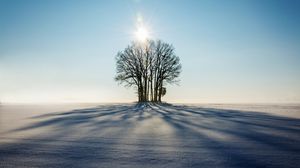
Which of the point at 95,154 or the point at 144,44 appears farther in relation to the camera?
the point at 144,44

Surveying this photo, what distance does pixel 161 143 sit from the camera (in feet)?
13.7

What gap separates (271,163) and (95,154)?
8.67 ft

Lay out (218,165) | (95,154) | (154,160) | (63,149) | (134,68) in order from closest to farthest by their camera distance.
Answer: (218,165) < (154,160) < (95,154) < (63,149) < (134,68)

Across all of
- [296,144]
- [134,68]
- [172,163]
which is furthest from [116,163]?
[134,68]

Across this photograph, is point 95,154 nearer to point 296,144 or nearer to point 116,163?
point 116,163

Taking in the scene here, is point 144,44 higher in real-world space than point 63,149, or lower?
higher

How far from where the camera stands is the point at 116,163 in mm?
2830

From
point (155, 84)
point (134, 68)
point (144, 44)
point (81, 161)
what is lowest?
point (81, 161)

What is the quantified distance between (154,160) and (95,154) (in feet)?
3.31

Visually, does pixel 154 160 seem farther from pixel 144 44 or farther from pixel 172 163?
pixel 144 44

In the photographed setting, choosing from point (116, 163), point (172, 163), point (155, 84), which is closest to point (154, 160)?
point (172, 163)

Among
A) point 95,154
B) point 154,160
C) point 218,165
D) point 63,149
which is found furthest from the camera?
point 63,149

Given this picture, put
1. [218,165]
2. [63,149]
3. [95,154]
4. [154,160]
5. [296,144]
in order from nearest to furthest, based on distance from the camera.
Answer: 1. [218,165]
2. [154,160]
3. [95,154]
4. [63,149]
5. [296,144]

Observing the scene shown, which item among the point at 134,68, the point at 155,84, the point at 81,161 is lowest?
the point at 81,161
